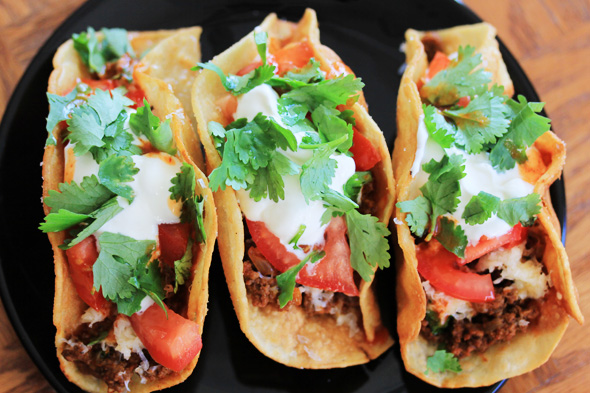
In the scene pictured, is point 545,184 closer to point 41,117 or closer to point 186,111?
point 186,111

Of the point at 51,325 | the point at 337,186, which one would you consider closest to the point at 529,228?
the point at 337,186

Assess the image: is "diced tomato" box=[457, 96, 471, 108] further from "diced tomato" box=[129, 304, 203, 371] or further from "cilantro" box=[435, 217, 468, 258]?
"diced tomato" box=[129, 304, 203, 371]

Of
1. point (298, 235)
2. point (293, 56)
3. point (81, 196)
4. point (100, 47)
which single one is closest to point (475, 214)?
point (298, 235)

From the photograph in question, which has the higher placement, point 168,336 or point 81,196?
point 81,196

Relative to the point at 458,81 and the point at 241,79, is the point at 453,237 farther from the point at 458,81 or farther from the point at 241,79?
the point at 241,79

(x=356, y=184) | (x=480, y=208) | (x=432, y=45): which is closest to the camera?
(x=480, y=208)

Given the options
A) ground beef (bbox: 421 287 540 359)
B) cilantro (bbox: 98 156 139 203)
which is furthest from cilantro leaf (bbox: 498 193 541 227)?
cilantro (bbox: 98 156 139 203)

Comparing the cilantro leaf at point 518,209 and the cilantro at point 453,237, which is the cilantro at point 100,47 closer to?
the cilantro at point 453,237
